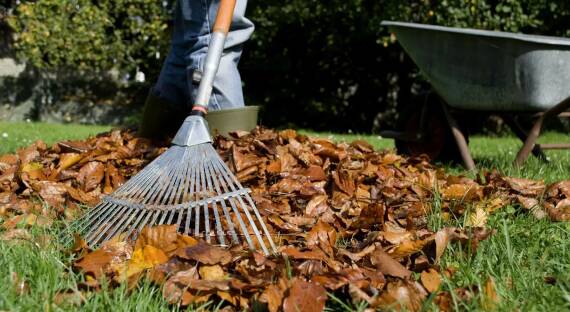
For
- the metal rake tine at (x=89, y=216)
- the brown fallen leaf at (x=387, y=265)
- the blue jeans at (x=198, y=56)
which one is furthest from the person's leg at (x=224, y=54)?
the brown fallen leaf at (x=387, y=265)

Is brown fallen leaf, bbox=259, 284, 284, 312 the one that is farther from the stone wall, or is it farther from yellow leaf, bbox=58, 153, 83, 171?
the stone wall

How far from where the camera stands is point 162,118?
288 centimetres

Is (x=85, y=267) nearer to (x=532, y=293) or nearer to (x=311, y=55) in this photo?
(x=532, y=293)

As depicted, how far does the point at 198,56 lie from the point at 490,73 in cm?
170

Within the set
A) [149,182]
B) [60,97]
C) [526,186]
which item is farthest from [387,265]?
[60,97]

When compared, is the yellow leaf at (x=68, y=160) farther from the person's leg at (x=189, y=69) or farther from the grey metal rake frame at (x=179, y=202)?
the grey metal rake frame at (x=179, y=202)

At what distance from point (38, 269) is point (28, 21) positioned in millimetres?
9179

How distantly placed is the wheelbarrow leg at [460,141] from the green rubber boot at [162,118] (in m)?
1.52

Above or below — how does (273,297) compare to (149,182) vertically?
below

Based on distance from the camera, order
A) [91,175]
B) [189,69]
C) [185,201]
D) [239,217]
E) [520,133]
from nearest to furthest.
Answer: [239,217] → [185,201] → [91,175] → [189,69] → [520,133]

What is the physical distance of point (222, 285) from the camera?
1.45m

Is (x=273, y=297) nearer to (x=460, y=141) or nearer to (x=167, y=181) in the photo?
(x=167, y=181)

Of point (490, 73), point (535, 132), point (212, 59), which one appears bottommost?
point (535, 132)

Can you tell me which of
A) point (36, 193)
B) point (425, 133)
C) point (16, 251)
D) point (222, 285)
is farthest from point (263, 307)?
point (425, 133)
